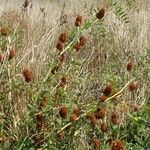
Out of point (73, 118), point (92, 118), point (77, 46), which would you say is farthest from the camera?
point (77, 46)

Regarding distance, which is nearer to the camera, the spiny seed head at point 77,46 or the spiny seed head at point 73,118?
the spiny seed head at point 73,118

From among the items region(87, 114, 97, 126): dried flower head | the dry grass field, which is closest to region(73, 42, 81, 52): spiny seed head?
the dry grass field

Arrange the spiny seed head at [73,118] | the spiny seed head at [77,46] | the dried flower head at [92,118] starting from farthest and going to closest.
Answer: the spiny seed head at [77,46], the dried flower head at [92,118], the spiny seed head at [73,118]

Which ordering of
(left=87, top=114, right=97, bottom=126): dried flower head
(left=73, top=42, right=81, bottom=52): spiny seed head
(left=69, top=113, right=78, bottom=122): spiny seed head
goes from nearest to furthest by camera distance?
(left=69, top=113, right=78, bottom=122): spiny seed head → (left=87, top=114, right=97, bottom=126): dried flower head → (left=73, top=42, right=81, bottom=52): spiny seed head

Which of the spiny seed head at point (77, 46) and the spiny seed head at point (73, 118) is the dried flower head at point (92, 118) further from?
the spiny seed head at point (77, 46)

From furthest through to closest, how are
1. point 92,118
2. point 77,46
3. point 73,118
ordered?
1. point 77,46
2. point 92,118
3. point 73,118

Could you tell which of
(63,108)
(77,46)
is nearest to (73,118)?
(63,108)

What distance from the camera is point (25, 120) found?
72.1 inches

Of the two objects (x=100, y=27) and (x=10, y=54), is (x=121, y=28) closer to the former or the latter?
(x=100, y=27)

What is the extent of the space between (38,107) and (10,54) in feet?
0.80

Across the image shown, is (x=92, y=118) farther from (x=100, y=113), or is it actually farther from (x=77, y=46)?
(x=77, y=46)

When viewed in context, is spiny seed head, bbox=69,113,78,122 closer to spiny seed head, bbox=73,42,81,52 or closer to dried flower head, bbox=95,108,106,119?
dried flower head, bbox=95,108,106,119

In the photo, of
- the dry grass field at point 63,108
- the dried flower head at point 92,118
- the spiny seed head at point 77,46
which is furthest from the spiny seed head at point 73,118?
the spiny seed head at point 77,46

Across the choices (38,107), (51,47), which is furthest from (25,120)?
(51,47)
